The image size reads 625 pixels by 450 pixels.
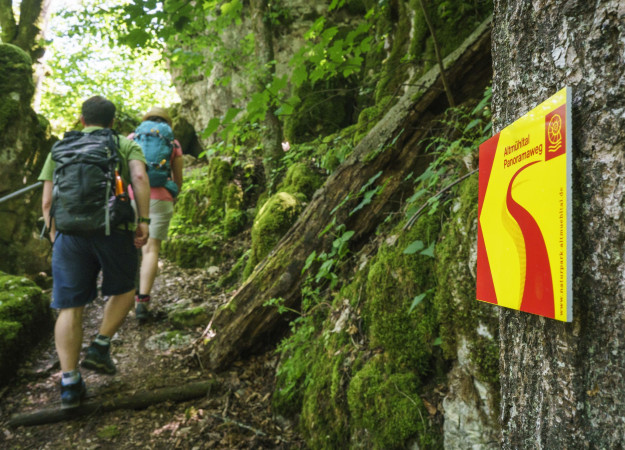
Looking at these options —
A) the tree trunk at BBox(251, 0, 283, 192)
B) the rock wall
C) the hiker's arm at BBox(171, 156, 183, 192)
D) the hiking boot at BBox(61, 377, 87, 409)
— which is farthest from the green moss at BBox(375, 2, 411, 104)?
the rock wall

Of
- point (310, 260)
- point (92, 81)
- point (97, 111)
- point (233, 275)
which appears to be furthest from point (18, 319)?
point (92, 81)

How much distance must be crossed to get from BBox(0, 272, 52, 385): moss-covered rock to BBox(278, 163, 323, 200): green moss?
323 centimetres

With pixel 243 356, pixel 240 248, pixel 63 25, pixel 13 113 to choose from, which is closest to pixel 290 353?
pixel 243 356

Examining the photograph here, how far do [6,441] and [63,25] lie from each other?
18.5 meters

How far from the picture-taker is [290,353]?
3.20 m

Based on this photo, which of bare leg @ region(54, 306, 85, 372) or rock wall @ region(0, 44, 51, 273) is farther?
rock wall @ region(0, 44, 51, 273)

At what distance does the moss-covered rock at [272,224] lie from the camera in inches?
176

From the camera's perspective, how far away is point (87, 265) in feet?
10.5

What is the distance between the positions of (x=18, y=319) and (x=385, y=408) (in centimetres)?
380

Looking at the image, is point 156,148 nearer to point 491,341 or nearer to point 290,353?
point 290,353

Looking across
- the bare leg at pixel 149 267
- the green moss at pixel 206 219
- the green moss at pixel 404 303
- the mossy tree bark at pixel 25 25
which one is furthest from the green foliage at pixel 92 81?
the green moss at pixel 404 303

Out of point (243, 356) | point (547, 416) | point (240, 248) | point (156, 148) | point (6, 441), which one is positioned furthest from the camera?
point (240, 248)

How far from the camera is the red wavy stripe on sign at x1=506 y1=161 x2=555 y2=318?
74 cm

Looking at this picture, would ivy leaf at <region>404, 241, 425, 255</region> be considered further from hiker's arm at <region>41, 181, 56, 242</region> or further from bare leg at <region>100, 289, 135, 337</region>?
hiker's arm at <region>41, 181, 56, 242</region>
